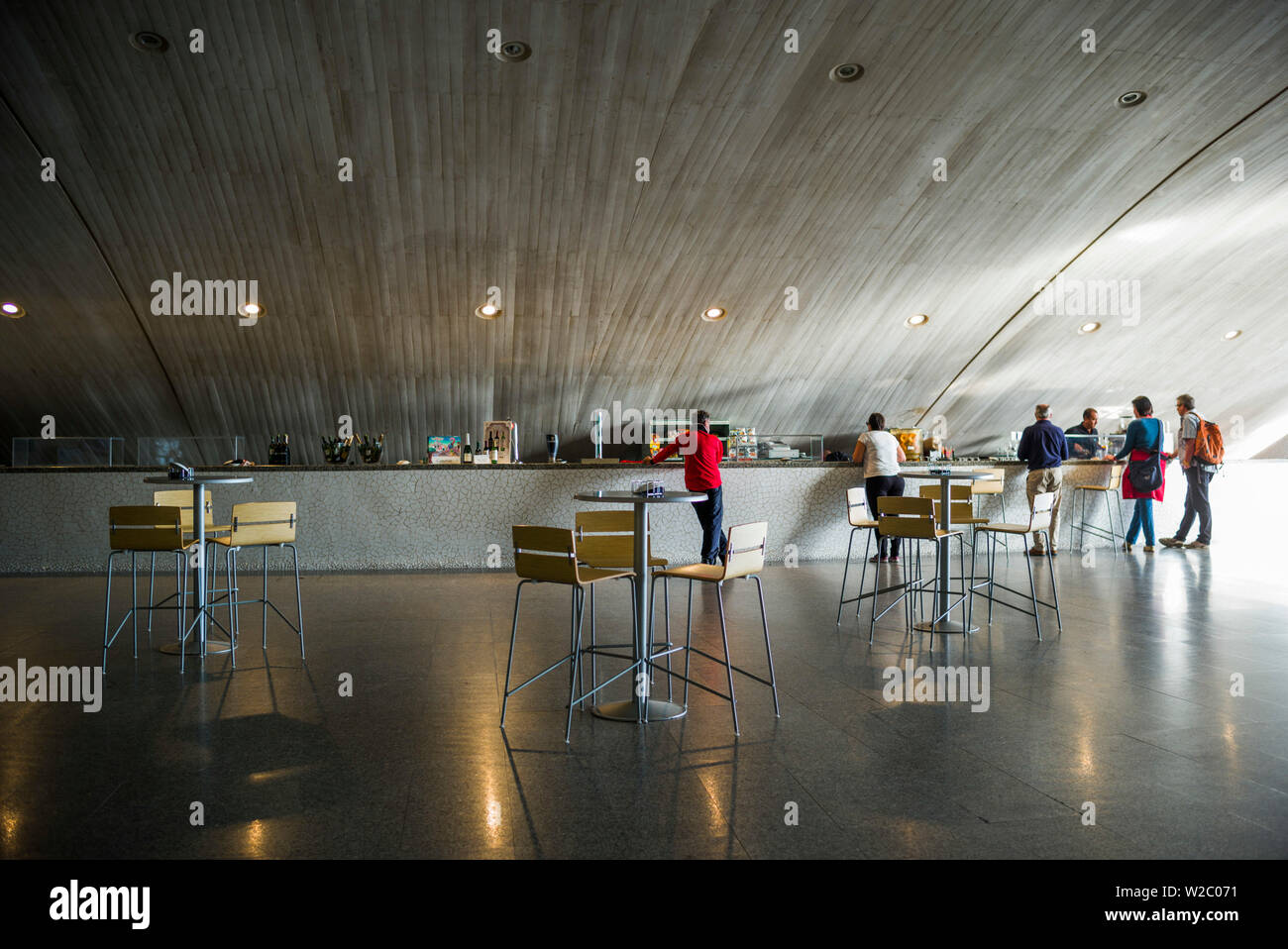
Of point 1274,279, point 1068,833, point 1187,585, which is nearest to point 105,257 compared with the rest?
point 1068,833

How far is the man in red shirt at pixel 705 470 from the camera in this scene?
314 inches

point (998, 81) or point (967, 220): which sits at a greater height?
point (998, 81)

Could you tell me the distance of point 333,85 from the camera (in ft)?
24.6

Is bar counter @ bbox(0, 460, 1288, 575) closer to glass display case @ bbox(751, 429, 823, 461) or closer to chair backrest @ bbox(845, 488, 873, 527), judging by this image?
glass display case @ bbox(751, 429, 823, 461)

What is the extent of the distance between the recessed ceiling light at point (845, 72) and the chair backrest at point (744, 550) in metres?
5.17

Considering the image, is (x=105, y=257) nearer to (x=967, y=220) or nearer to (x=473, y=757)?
(x=473, y=757)

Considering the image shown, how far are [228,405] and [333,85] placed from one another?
496 centimetres

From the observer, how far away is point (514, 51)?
7.23 m

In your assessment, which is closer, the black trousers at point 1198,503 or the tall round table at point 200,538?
the tall round table at point 200,538
